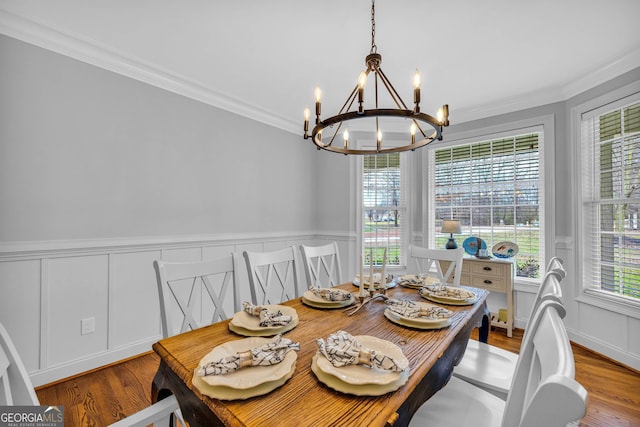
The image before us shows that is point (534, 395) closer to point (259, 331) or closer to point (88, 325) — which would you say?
point (259, 331)

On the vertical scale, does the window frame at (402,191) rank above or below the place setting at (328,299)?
above

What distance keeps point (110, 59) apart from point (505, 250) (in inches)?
160

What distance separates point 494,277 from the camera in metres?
2.93

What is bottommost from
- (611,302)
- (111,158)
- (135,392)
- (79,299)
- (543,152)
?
(135,392)

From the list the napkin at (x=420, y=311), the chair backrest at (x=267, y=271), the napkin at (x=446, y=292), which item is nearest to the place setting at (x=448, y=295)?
the napkin at (x=446, y=292)

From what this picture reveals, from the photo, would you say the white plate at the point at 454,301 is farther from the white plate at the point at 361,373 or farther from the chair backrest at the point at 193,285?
the chair backrest at the point at 193,285

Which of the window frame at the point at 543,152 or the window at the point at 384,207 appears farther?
the window at the point at 384,207

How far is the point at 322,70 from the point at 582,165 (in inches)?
103

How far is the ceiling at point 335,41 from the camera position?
5.74ft

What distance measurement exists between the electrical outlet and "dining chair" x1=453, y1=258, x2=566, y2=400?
252cm

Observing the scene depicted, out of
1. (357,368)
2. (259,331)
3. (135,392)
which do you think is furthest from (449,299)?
(135,392)

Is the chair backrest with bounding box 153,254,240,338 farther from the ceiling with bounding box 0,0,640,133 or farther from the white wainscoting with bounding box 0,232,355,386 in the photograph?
the ceiling with bounding box 0,0,640,133

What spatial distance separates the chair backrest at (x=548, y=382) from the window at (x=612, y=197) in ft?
8.53

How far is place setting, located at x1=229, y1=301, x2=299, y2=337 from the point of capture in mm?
1177
